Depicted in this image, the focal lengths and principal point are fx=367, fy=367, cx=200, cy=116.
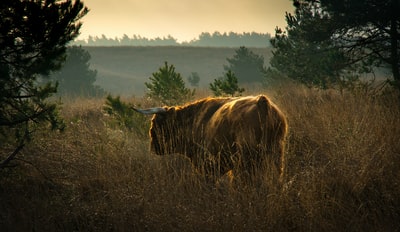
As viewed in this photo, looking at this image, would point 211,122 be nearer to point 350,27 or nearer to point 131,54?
point 350,27

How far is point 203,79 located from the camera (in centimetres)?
5703

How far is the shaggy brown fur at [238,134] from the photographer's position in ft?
13.6

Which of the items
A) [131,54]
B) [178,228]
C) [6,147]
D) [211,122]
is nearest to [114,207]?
[178,228]

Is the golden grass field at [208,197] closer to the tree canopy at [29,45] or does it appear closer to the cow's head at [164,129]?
the cow's head at [164,129]

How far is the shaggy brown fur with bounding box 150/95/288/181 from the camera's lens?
414 centimetres

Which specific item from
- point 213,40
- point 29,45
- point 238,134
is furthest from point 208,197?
point 213,40

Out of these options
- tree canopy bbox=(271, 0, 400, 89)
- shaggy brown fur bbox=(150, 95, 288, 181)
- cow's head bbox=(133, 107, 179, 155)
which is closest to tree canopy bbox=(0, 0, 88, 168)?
cow's head bbox=(133, 107, 179, 155)

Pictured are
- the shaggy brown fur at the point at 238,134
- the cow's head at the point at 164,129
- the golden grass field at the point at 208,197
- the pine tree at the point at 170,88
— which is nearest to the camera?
the golden grass field at the point at 208,197

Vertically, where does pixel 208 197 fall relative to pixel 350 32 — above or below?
below

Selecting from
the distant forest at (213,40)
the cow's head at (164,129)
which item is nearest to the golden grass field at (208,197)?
the cow's head at (164,129)

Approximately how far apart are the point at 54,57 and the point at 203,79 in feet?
172

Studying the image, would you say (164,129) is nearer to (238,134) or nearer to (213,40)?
(238,134)

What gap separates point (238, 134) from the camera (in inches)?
168

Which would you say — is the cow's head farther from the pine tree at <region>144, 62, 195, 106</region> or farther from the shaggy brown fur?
the pine tree at <region>144, 62, 195, 106</region>
